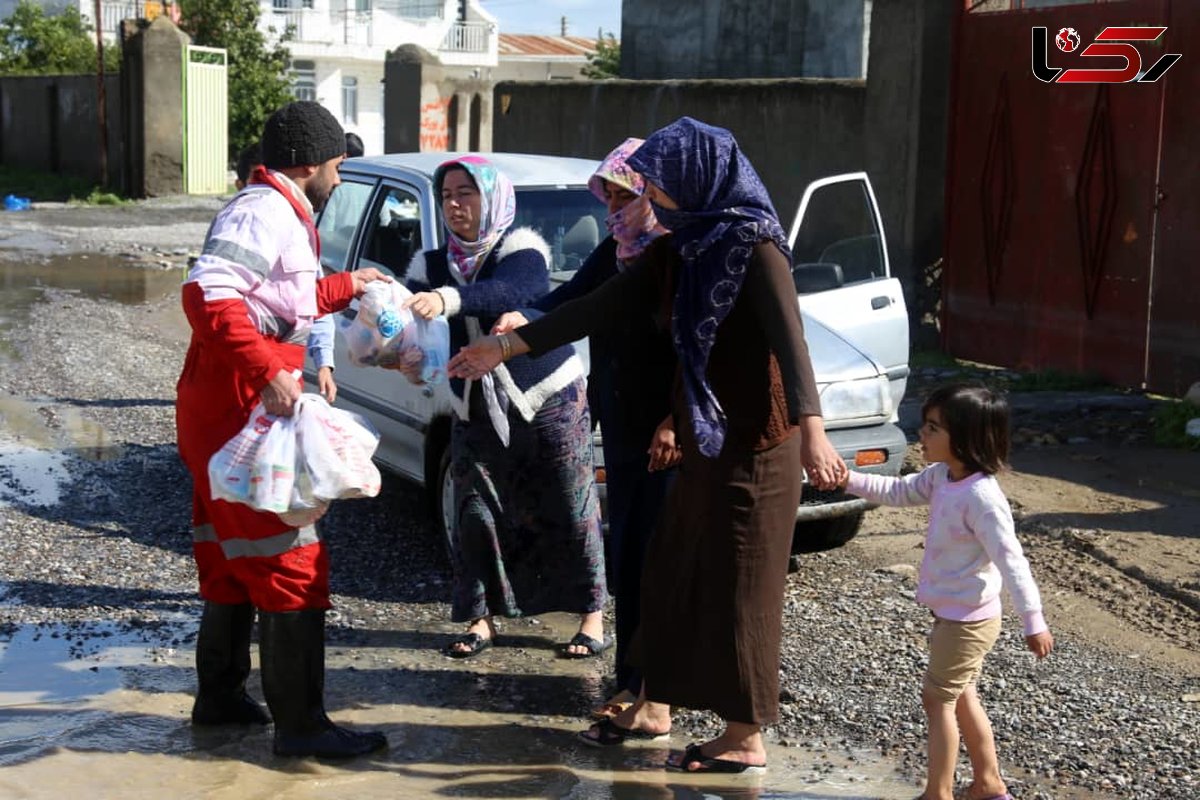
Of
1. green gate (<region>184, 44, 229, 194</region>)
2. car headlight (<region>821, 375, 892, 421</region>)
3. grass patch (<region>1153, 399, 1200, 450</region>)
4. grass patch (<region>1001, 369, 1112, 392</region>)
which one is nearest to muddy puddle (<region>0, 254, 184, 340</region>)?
green gate (<region>184, 44, 229, 194</region>)

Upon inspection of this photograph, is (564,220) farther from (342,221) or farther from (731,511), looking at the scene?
(731,511)

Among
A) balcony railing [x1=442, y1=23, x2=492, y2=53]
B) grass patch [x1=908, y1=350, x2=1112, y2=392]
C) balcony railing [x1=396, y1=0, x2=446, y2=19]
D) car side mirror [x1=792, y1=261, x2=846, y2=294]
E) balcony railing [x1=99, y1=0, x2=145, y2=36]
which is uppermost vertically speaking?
balcony railing [x1=396, y1=0, x2=446, y2=19]

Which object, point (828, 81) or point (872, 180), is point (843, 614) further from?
point (828, 81)

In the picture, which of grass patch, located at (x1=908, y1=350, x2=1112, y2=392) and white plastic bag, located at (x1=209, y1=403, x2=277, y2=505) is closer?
white plastic bag, located at (x1=209, y1=403, x2=277, y2=505)

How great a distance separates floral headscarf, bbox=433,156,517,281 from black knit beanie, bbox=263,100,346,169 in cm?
82

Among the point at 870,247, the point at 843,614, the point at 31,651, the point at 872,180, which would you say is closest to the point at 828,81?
the point at 872,180

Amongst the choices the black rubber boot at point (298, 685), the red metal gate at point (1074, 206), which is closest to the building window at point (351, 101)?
the red metal gate at point (1074, 206)

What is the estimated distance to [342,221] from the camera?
7.57 m

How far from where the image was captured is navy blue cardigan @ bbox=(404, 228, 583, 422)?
5086 millimetres

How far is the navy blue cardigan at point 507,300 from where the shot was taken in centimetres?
509

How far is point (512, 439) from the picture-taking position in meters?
5.41

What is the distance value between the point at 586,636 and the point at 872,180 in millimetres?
7745

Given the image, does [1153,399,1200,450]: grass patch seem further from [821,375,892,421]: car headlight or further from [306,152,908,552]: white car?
[821,375,892,421]: car headlight

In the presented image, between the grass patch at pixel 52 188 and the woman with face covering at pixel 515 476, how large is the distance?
75.2 ft
